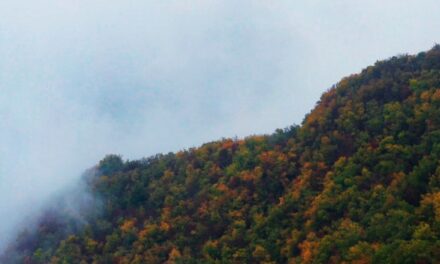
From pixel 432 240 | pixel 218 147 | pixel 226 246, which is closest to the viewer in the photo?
pixel 432 240

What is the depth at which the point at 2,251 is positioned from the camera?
213 ft

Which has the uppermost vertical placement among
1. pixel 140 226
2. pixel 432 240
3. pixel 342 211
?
pixel 140 226

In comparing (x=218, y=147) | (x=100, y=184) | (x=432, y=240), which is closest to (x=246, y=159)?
(x=218, y=147)

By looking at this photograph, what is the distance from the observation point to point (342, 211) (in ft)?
157

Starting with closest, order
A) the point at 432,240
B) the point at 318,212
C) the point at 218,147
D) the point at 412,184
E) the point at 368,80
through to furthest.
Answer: the point at 432,240 → the point at 412,184 → the point at 318,212 → the point at 368,80 → the point at 218,147

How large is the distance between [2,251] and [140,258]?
621 inches

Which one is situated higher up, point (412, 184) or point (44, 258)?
point (44, 258)

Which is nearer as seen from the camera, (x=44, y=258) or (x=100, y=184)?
(x=44, y=258)

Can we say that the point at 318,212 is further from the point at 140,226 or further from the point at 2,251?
the point at 2,251

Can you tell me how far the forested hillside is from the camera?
4459cm

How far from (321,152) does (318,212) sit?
6.46 m

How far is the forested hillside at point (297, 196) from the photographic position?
1756 inches

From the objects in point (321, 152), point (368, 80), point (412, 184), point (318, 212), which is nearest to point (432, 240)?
point (412, 184)

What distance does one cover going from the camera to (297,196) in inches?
2037
